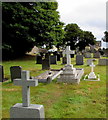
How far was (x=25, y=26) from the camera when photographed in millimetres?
23422

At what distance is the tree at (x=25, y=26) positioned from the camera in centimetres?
2273

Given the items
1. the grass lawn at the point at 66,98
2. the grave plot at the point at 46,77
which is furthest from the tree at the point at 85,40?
the grass lawn at the point at 66,98

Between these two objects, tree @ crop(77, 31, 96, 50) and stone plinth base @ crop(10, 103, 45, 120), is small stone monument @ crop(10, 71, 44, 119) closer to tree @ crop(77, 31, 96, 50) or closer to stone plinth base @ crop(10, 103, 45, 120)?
stone plinth base @ crop(10, 103, 45, 120)

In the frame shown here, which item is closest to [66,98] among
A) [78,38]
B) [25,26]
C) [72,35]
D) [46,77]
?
[46,77]

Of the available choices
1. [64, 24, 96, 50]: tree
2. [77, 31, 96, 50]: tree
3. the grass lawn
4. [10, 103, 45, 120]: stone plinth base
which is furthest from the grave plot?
[77, 31, 96, 50]: tree

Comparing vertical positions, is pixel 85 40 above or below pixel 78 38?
below

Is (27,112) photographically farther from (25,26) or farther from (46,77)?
(25,26)

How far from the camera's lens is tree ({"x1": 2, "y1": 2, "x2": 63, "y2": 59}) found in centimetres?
2273

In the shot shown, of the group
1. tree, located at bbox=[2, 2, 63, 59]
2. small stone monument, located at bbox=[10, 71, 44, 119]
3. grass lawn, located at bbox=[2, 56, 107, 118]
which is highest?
tree, located at bbox=[2, 2, 63, 59]

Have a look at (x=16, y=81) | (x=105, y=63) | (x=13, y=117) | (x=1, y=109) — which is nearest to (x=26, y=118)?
(x=13, y=117)

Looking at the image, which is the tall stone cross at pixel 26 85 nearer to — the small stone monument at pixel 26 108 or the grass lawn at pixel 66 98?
the small stone monument at pixel 26 108

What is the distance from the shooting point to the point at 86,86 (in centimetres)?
966

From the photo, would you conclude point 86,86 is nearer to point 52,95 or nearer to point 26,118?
point 52,95

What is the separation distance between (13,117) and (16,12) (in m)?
19.6
